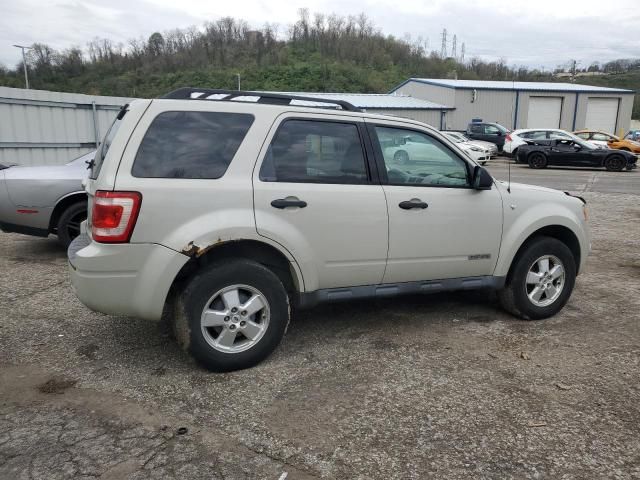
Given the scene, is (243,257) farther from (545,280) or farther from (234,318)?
(545,280)

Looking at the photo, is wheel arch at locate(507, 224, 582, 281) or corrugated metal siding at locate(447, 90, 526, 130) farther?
corrugated metal siding at locate(447, 90, 526, 130)

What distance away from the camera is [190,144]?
358 cm

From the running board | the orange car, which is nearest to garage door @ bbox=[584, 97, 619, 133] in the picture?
the orange car

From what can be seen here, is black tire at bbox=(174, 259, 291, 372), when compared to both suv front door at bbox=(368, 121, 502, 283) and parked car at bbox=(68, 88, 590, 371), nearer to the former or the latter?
parked car at bbox=(68, 88, 590, 371)

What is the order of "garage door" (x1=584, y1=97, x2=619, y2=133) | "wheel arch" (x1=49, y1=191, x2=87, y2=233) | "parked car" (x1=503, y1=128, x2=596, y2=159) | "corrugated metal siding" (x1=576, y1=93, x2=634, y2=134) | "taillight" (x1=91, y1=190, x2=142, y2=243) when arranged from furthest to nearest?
1. "garage door" (x1=584, y1=97, x2=619, y2=133)
2. "corrugated metal siding" (x1=576, y1=93, x2=634, y2=134)
3. "parked car" (x1=503, y1=128, x2=596, y2=159)
4. "wheel arch" (x1=49, y1=191, x2=87, y2=233)
5. "taillight" (x1=91, y1=190, x2=142, y2=243)

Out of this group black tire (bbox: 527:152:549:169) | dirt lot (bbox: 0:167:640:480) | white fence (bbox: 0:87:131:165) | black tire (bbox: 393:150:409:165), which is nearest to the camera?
dirt lot (bbox: 0:167:640:480)

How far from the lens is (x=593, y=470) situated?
276 centimetres

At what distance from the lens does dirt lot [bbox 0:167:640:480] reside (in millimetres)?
2803

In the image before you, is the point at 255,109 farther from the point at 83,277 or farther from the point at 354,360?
the point at 354,360

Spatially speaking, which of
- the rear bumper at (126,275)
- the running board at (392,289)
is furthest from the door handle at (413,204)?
the rear bumper at (126,275)

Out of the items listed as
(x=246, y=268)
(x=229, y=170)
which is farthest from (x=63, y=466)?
(x=229, y=170)

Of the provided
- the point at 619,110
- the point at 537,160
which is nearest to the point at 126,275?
the point at 537,160

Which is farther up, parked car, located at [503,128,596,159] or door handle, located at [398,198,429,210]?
door handle, located at [398,198,429,210]

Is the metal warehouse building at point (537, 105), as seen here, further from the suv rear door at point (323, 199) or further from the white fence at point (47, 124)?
the suv rear door at point (323, 199)
